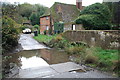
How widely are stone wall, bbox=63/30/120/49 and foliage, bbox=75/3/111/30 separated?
335cm

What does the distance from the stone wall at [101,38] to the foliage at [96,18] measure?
335 cm

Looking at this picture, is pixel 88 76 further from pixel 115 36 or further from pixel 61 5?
pixel 61 5

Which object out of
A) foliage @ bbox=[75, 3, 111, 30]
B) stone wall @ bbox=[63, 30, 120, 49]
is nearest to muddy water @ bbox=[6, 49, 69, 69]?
stone wall @ bbox=[63, 30, 120, 49]

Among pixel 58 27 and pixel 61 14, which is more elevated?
pixel 61 14

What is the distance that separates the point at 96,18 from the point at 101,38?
6781mm

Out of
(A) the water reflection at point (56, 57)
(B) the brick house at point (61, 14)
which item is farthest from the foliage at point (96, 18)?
(A) the water reflection at point (56, 57)

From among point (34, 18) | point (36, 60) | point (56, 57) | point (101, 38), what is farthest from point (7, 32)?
point (34, 18)

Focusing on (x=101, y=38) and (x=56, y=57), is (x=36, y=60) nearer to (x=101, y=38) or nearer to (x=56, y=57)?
(x=56, y=57)

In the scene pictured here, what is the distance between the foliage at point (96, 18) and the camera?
13.5 m

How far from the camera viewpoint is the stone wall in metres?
7.10

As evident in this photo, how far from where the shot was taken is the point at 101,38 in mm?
8016

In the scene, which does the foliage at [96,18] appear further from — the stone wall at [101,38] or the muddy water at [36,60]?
the muddy water at [36,60]

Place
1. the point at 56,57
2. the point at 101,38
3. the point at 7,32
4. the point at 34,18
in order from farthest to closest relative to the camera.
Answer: the point at 34,18
the point at 101,38
the point at 56,57
the point at 7,32

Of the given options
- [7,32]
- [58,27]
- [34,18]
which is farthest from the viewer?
[34,18]
